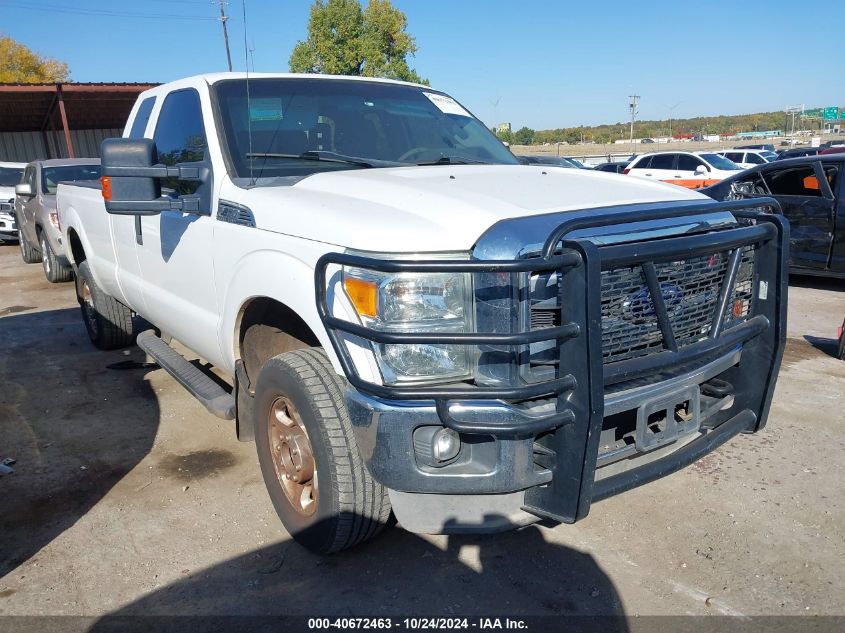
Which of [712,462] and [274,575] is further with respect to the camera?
[712,462]

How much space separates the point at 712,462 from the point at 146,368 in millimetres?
4350

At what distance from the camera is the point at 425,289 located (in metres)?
2.40

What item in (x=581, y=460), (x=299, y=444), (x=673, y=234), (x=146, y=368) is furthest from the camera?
(x=146, y=368)

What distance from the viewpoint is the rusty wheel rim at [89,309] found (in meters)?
6.18

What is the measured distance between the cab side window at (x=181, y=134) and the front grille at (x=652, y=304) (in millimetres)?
2219

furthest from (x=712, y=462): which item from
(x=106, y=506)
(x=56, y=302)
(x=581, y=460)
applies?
(x=56, y=302)

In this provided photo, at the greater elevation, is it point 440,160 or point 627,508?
point 440,160

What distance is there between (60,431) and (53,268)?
6177mm

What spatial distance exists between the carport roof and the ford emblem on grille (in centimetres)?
2052

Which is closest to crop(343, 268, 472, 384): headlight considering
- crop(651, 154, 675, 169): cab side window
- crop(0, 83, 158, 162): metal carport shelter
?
crop(651, 154, 675, 169): cab side window

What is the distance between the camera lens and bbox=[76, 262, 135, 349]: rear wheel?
5820mm

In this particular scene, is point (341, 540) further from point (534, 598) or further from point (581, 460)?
point (581, 460)

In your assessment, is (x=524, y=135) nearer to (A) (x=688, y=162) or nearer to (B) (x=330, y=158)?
(A) (x=688, y=162)

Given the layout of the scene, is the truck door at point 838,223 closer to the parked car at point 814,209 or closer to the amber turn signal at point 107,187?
the parked car at point 814,209
